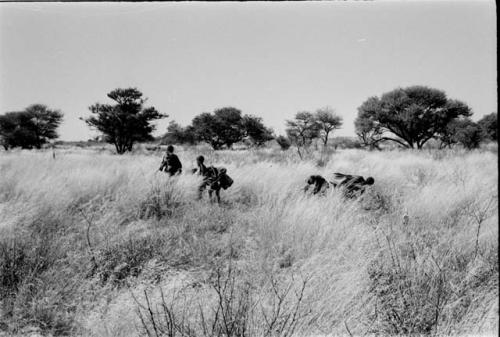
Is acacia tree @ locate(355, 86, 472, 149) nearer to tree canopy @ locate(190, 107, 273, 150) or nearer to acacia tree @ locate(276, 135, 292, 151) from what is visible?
acacia tree @ locate(276, 135, 292, 151)

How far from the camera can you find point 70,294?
237cm

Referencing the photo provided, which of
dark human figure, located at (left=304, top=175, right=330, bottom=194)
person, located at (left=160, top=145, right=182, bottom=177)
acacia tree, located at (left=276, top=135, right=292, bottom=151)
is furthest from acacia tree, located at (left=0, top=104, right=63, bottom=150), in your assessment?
dark human figure, located at (left=304, top=175, right=330, bottom=194)

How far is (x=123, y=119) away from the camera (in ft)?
84.4

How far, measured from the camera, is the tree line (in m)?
22.5

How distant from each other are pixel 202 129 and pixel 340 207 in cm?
3154

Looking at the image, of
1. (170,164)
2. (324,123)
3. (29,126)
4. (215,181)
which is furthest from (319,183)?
(29,126)

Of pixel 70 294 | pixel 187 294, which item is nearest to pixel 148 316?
pixel 187 294

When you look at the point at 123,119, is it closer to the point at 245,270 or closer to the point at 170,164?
the point at 170,164

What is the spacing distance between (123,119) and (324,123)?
21.0m

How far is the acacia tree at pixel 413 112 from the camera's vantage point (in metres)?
22.8

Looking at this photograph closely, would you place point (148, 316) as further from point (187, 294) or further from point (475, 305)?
point (475, 305)

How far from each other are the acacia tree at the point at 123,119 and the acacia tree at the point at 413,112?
19.9m

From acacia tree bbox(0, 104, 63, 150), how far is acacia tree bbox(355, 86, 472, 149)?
31655 mm

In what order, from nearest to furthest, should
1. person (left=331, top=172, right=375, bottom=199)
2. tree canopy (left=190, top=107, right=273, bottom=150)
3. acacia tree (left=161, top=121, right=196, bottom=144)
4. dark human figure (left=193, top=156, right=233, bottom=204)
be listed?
person (left=331, top=172, right=375, bottom=199) → dark human figure (left=193, top=156, right=233, bottom=204) → tree canopy (left=190, top=107, right=273, bottom=150) → acacia tree (left=161, top=121, right=196, bottom=144)
